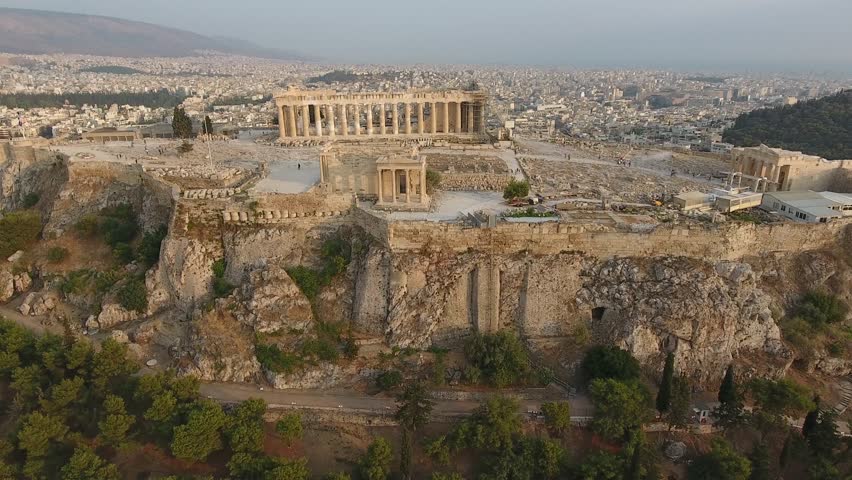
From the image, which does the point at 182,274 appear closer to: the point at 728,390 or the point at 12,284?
the point at 12,284

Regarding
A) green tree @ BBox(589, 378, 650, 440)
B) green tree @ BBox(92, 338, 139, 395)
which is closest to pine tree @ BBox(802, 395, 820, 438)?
green tree @ BBox(589, 378, 650, 440)

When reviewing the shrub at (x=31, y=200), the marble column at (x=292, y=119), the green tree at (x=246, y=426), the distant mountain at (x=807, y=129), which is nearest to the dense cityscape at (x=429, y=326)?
the green tree at (x=246, y=426)

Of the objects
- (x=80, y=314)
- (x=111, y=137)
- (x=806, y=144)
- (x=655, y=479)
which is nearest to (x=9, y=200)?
(x=111, y=137)

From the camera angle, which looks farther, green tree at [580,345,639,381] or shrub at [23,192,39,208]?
shrub at [23,192,39,208]

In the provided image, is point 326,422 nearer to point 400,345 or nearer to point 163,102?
point 400,345

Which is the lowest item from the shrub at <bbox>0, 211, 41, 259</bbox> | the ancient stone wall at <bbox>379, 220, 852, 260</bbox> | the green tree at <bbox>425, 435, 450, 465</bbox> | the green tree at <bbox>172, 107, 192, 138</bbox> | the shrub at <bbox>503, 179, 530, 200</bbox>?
the green tree at <bbox>425, 435, 450, 465</bbox>

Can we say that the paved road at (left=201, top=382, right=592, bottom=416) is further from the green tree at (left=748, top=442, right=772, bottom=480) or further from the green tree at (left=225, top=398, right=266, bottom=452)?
the green tree at (left=748, top=442, right=772, bottom=480)
